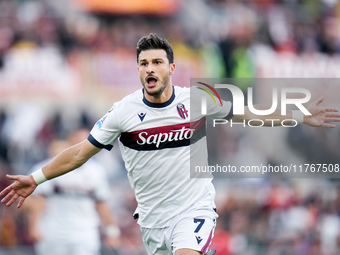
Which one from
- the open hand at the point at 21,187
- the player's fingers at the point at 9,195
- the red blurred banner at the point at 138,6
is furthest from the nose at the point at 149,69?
the red blurred banner at the point at 138,6

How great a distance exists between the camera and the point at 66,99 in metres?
16.1

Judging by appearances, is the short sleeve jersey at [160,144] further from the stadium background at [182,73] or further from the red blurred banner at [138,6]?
the red blurred banner at [138,6]

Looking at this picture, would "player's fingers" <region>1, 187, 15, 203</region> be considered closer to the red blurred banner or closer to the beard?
the beard

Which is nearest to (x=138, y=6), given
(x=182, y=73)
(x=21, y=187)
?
(x=182, y=73)

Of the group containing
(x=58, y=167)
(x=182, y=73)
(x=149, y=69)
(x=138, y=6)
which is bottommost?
(x=182, y=73)

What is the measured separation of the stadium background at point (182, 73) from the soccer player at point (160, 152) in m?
5.52

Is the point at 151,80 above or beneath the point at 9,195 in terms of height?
above

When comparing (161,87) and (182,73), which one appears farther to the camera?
(182,73)

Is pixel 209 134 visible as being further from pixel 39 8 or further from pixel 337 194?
pixel 39 8

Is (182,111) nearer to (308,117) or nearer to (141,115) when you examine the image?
(141,115)

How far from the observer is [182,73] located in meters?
16.8

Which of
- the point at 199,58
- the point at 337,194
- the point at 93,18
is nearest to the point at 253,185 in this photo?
the point at 337,194

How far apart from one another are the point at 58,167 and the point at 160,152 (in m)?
0.95

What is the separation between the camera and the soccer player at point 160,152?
20.8 feet
